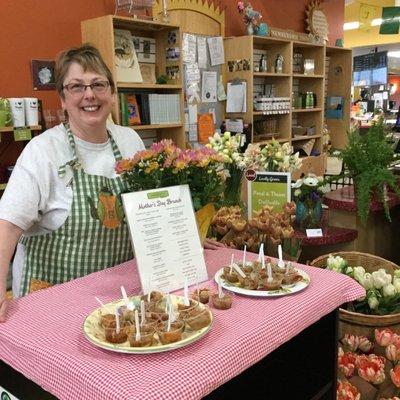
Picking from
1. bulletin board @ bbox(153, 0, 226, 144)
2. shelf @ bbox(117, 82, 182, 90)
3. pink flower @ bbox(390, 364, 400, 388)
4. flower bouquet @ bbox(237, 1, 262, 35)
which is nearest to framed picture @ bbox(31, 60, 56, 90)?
shelf @ bbox(117, 82, 182, 90)

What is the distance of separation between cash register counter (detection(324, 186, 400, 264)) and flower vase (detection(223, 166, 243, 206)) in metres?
0.82

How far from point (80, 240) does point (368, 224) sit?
1963mm

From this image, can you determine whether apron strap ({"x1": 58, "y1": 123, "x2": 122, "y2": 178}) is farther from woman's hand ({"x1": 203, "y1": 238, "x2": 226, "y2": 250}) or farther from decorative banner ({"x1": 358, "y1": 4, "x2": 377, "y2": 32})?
decorative banner ({"x1": 358, "y1": 4, "x2": 377, "y2": 32})

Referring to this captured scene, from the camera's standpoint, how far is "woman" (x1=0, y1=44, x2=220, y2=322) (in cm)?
152

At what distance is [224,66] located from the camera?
207 inches

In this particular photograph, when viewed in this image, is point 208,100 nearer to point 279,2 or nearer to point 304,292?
point 279,2

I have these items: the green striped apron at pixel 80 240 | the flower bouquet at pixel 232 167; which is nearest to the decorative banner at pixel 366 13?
the flower bouquet at pixel 232 167

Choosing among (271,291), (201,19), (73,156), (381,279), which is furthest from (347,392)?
(201,19)

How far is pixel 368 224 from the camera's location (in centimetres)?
Result: 292

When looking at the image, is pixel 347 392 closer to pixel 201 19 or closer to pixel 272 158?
pixel 272 158

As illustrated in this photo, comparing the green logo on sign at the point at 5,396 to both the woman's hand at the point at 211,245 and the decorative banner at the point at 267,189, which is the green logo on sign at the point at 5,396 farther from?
the decorative banner at the point at 267,189

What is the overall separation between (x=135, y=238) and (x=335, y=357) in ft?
2.40

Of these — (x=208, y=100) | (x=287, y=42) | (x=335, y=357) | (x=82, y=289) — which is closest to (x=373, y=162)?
(x=335, y=357)

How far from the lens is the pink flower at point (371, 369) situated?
5.65ft
